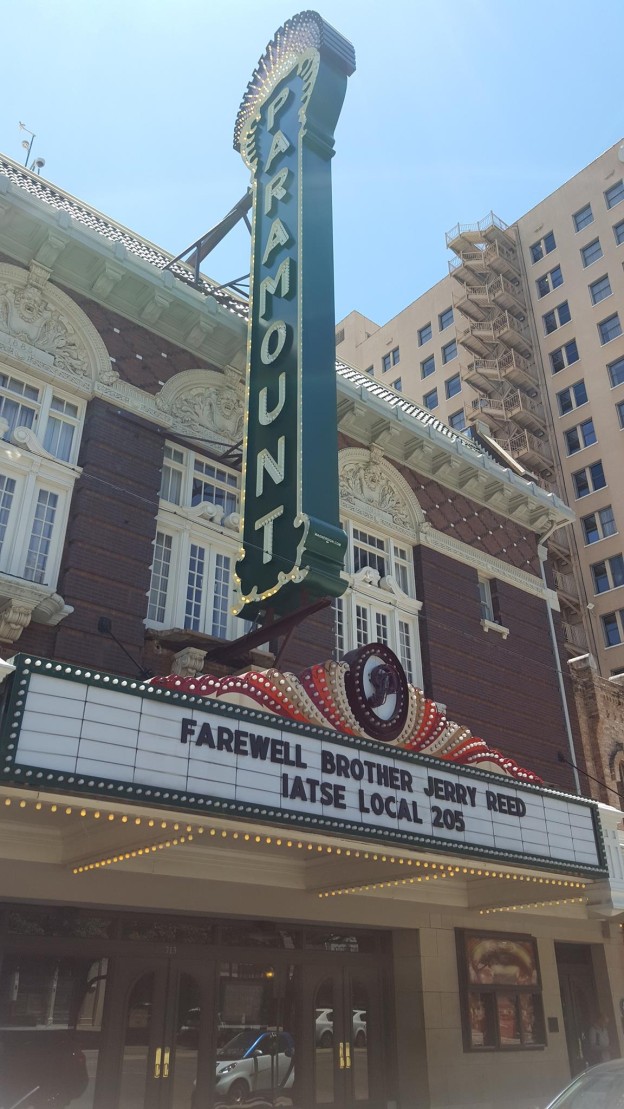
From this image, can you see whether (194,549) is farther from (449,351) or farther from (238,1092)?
(449,351)

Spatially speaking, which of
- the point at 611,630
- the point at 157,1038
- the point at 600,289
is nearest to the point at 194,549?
the point at 157,1038

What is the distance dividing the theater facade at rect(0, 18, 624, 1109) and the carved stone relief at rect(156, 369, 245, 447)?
5 centimetres

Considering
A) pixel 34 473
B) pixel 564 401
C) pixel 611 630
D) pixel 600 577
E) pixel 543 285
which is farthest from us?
pixel 543 285

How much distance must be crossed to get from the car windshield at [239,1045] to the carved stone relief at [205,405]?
9188mm

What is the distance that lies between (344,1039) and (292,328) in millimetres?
11196

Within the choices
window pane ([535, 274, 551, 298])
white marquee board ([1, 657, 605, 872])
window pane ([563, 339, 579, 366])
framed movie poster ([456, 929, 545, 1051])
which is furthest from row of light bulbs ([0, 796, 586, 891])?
window pane ([535, 274, 551, 298])

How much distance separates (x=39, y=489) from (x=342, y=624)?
6378mm

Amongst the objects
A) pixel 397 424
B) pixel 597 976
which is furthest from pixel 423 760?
pixel 597 976

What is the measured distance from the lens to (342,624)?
1600cm

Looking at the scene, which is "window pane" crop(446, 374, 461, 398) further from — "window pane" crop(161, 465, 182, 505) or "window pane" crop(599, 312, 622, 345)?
"window pane" crop(161, 465, 182, 505)

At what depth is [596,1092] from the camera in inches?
208

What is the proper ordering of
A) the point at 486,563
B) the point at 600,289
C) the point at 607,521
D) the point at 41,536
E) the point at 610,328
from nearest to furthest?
the point at 41,536 → the point at 486,563 → the point at 607,521 → the point at 610,328 → the point at 600,289

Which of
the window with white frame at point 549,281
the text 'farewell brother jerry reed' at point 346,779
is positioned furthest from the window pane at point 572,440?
the text 'farewell brother jerry reed' at point 346,779

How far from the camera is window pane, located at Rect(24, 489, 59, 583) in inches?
467
